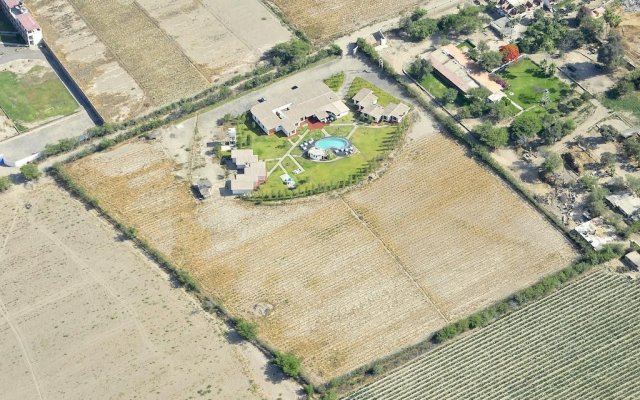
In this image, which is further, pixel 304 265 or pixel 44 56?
pixel 44 56

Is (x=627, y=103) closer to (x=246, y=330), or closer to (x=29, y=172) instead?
(x=246, y=330)

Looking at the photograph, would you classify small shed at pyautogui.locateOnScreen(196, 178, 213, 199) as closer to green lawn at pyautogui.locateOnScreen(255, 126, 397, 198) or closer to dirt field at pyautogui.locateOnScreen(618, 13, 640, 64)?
green lawn at pyautogui.locateOnScreen(255, 126, 397, 198)

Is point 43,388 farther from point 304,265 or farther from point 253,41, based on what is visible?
point 253,41

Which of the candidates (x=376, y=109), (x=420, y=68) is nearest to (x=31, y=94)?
(x=376, y=109)

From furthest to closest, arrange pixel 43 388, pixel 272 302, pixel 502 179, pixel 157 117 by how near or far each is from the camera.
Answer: pixel 157 117 → pixel 502 179 → pixel 272 302 → pixel 43 388

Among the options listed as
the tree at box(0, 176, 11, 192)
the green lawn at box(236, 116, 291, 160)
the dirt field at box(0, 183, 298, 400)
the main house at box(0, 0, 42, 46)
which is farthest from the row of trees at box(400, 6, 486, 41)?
the tree at box(0, 176, 11, 192)

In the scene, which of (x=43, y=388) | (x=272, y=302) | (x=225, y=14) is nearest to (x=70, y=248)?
(x=43, y=388)

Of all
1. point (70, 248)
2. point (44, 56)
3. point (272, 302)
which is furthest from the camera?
point (44, 56)
